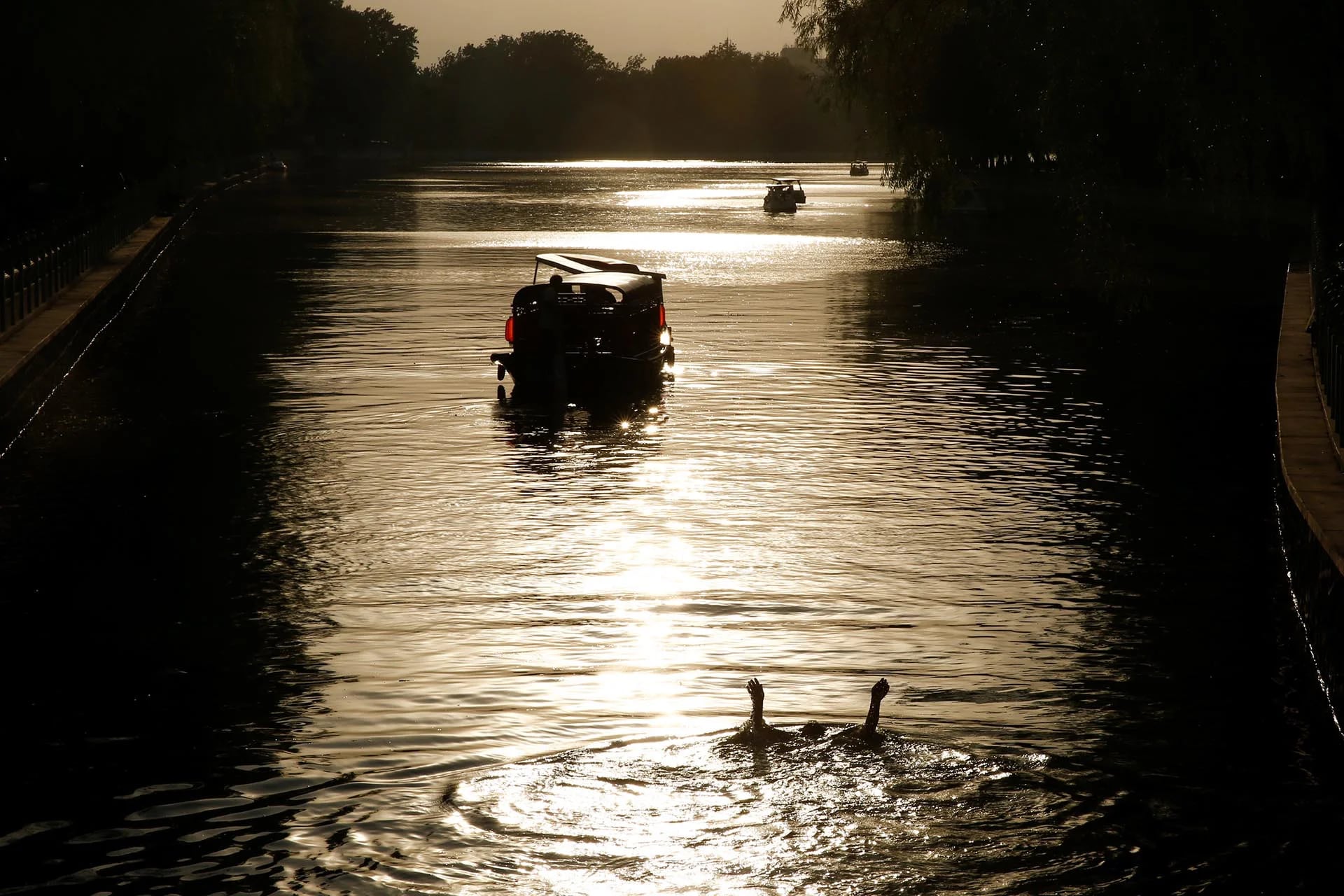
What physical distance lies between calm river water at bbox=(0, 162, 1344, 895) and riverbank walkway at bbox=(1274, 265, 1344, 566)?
2.01ft

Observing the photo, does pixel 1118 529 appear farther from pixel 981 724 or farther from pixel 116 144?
pixel 116 144

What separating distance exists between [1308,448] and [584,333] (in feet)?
33.0

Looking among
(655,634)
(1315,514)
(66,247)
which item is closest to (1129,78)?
(1315,514)

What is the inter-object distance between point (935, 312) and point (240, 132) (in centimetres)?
6598

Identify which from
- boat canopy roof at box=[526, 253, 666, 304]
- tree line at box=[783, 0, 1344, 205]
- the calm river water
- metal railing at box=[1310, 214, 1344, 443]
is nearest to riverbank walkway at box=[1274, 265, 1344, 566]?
metal railing at box=[1310, 214, 1344, 443]

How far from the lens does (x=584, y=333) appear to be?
74.6 ft

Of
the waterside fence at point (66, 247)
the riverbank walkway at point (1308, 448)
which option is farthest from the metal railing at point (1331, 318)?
the waterside fence at point (66, 247)

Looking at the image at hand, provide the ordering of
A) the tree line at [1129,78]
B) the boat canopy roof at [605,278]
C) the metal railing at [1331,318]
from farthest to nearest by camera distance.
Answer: the boat canopy roof at [605,278] < the metal railing at [1331,318] < the tree line at [1129,78]

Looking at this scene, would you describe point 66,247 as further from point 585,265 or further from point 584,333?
point 584,333

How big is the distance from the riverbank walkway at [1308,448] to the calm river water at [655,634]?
2.01ft

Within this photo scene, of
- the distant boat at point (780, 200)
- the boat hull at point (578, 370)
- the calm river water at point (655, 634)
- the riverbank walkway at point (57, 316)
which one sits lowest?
the calm river water at point (655, 634)

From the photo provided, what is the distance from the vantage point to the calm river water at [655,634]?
7508 mm

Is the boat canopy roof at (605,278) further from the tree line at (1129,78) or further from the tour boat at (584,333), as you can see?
the tree line at (1129,78)

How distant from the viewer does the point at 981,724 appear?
9.09m
